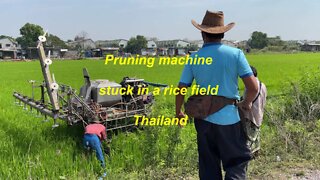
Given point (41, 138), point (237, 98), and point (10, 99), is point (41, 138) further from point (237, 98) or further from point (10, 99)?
point (10, 99)

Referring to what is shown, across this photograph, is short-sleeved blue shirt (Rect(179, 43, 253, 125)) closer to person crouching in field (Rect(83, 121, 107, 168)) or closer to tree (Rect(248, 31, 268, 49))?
person crouching in field (Rect(83, 121, 107, 168))

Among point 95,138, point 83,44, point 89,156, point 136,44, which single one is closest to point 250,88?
point 95,138

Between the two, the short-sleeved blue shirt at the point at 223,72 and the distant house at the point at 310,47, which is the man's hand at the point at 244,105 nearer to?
the short-sleeved blue shirt at the point at 223,72

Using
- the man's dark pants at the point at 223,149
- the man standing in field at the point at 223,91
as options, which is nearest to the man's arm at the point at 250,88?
the man standing in field at the point at 223,91

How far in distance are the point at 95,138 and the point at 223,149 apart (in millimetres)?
2442

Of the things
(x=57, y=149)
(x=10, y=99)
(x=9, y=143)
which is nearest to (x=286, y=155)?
(x=57, y=149)

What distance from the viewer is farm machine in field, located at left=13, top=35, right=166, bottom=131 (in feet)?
18.6

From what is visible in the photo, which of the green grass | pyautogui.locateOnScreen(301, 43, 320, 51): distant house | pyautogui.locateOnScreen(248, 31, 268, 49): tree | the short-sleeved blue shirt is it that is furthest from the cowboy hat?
pyautogui.locateOnScreen(301, 43, 320, 51): distant house

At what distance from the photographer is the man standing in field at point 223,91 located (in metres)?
3.30

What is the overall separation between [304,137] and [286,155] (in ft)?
1.62

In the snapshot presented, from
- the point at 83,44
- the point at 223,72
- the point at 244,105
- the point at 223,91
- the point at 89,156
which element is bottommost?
the point at 89,156

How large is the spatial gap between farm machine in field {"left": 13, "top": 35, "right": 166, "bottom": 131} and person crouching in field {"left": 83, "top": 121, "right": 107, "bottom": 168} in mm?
348

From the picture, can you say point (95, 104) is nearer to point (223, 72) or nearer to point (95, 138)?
point (95, 138)

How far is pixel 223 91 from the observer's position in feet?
11.1
